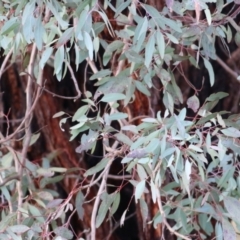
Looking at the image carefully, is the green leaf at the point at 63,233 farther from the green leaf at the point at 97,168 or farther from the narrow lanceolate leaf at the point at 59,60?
the narrow lanceolate leaf at the point at 59,60

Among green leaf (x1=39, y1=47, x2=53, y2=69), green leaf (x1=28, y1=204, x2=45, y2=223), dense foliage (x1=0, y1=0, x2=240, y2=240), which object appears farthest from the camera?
green leaf (x1=28, y1=204, x2=45, y2=223)

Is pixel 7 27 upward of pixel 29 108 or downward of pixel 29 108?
upward

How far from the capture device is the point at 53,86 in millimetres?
1736

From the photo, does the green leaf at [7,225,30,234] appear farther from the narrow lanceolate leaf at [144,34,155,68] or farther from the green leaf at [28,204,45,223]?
the narrow lanceolate leaf at [144,34,155,68]

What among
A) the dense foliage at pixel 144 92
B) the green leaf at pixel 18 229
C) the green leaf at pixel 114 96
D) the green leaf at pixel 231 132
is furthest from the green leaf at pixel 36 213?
the green leaf at pixel 231 132

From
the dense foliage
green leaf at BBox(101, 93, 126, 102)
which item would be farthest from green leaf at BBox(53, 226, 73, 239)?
green leaf at BBox(101, 93, 126, 102)

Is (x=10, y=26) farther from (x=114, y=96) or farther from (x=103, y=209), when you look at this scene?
(x=103, y=209)

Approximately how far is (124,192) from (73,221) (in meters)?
0.21

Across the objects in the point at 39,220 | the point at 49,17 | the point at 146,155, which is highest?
the point at 49,17

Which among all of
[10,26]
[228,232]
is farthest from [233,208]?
[10,26]

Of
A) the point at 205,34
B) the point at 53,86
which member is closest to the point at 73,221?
the point at 53,86

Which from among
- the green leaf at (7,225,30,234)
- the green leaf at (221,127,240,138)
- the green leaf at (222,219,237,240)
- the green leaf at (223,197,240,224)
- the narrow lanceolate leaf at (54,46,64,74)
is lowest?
the green leaf at (222,219,237,240)

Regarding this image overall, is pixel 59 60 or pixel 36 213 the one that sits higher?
pixel 59 60

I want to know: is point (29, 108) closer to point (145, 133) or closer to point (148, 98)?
point (148, 98)
